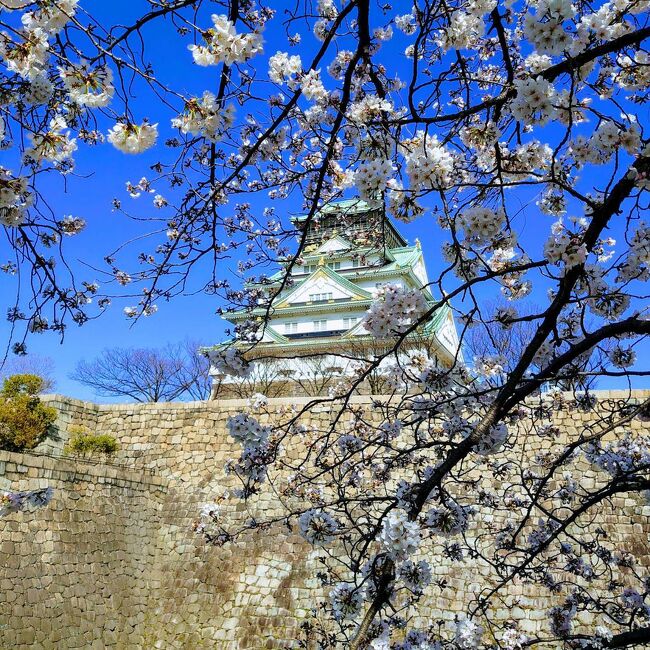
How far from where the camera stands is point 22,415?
8.52 m

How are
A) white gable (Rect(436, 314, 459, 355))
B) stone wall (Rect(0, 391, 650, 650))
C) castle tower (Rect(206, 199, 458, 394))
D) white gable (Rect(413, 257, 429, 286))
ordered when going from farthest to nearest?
white gable (Rect(413, 257, 429, 286)), white gable (Rect(436, 314, 459, 355)), castle tower (Rect(206, 199, 458, 394)), stone wall (Rect(0, 391, 650, 650))

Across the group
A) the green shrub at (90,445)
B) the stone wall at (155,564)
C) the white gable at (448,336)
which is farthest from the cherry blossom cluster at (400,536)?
the white gable at (448,336)

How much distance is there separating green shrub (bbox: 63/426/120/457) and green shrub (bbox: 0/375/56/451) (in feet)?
1.54

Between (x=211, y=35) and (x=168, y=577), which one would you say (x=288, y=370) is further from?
(x=211, y=35)

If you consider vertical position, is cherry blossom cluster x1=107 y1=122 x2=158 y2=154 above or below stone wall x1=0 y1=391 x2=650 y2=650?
above

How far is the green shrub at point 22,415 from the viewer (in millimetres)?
8422

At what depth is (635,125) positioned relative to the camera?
2135mm

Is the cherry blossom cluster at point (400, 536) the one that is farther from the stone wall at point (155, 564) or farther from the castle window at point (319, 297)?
the castle window at point (319, 297)

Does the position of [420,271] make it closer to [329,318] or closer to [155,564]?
[329,318]

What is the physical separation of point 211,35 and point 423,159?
90 cm

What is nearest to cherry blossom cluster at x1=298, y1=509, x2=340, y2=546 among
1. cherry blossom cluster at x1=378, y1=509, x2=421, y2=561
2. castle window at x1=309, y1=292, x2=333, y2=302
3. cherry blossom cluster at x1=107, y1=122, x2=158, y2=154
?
cherry blossom cluster at x1=378, y1=509, x2=421, y2=561

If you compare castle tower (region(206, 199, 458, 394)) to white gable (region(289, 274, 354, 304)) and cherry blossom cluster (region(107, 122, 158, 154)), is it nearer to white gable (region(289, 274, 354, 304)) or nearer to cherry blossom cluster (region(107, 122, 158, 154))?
white gable (region(289, 274, 354, 304))

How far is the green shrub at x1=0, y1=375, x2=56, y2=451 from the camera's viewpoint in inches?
332

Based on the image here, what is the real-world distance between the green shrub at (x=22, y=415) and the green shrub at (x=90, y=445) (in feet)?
1.54
